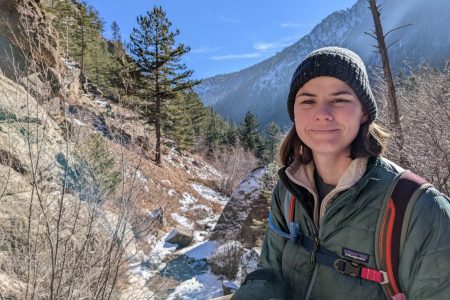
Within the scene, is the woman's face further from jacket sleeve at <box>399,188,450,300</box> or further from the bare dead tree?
the bare dead tree

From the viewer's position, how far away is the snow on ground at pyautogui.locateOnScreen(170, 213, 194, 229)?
14.8 m

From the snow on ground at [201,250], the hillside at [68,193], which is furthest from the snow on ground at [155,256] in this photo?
the snow on ground at [201,250]

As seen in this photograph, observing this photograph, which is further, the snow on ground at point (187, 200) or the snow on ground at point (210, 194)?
the snow on ground at point (210, 194)

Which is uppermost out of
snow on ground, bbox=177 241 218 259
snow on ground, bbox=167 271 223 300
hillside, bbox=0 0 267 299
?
hillside, bbox=0 0 267 299

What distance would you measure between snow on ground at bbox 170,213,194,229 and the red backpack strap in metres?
13.7

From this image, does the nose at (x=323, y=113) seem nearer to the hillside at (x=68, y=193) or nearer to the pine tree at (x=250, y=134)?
the hillside at (x=68, y=193)

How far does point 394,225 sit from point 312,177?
1.77 ft

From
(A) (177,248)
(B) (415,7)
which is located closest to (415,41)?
(B) (415,7)

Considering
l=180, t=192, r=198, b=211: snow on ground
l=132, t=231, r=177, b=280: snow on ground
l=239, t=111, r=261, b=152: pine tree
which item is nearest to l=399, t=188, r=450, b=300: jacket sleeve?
l=132, t=231, r=177, b=280: snow on ground

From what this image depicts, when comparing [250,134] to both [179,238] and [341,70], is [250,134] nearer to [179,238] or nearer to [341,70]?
[179,238]

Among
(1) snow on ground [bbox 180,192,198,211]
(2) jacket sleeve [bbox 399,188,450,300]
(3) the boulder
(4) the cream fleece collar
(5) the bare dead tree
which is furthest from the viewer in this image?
(1) snow on ground [bbox 180,192,198,211]

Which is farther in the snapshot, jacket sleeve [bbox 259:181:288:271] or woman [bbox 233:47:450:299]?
jacket sleeve [bbox 259:181:288:271]

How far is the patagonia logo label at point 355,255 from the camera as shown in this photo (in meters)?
1.28

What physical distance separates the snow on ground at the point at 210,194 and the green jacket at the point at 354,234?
1955 centimetres
